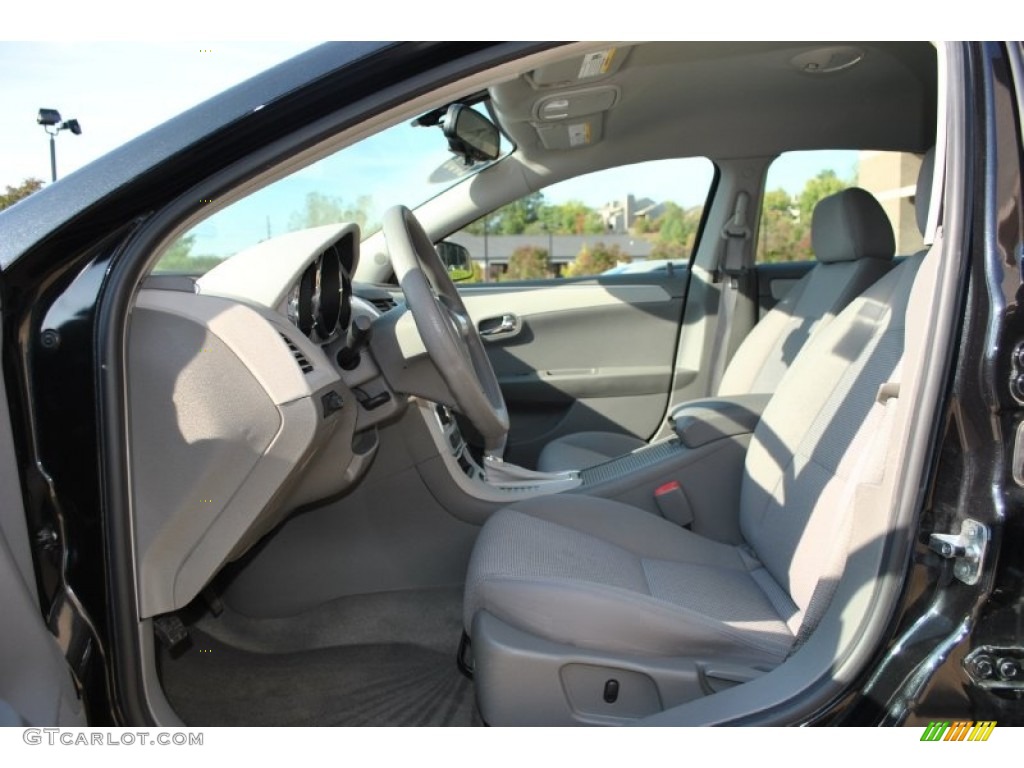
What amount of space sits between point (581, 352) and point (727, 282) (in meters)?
0.69

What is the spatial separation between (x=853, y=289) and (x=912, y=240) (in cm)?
25

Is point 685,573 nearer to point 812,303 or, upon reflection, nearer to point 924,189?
point 924,189

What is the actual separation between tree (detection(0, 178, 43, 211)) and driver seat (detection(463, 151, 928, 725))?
3.10 feet

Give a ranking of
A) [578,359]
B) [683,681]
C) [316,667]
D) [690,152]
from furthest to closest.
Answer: [578,359], [690,152], [316,667], [683,681]

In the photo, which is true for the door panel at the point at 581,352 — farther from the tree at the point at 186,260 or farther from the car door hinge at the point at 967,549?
the car door hinge at the point at 967,549

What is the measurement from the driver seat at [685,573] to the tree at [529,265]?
1.75m

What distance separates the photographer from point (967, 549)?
107 cm

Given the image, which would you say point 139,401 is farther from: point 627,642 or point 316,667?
point 316,667

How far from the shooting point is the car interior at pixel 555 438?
1.23 metres

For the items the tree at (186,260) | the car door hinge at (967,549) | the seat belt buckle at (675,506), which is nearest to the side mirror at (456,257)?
the seat belt buckle at (675,506)

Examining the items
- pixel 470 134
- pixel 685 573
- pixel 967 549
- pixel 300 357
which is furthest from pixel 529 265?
pixel 967 549

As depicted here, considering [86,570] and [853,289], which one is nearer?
[86,570]
